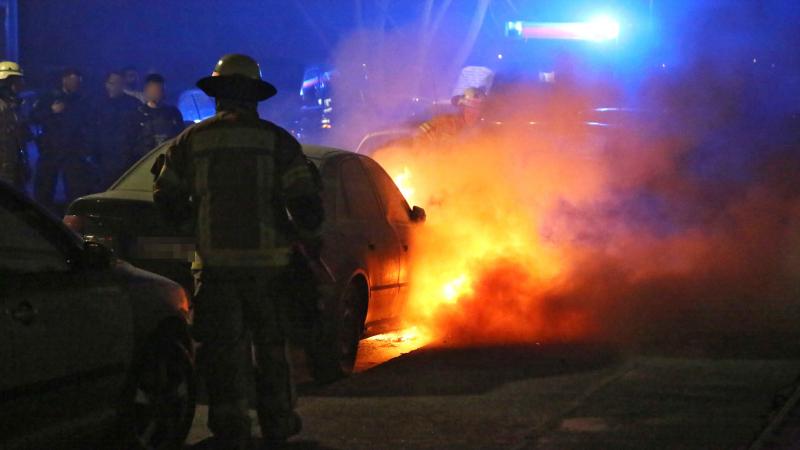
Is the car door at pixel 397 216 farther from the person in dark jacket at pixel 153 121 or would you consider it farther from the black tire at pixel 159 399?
the person in dark jacket at pixel 153 121

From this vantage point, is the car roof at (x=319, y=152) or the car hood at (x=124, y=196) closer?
the car hood at (x=124, y=196)

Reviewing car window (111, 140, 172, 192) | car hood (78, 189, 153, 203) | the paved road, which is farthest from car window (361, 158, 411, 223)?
car hood (78, 189, 153, 203)

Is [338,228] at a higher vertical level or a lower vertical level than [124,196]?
lower

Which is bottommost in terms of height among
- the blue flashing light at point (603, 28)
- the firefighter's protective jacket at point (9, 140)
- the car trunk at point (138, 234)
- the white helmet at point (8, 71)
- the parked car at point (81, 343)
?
the parked car at point (81, 343)

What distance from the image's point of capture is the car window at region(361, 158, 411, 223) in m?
9.50

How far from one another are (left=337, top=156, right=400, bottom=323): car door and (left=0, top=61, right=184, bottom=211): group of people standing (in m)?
4.44

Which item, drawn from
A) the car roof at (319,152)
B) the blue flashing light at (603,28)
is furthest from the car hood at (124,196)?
the blue flashing light at (603,28)

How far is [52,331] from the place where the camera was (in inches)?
201

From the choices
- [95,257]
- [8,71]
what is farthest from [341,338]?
[8,71]

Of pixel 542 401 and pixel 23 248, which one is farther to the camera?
pixel 542 401

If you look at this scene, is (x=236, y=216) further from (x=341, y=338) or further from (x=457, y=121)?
(x=457, y=121)

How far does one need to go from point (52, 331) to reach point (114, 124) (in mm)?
8514

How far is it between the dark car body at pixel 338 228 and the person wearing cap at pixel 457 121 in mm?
3651

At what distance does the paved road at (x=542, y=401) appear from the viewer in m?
6.69
